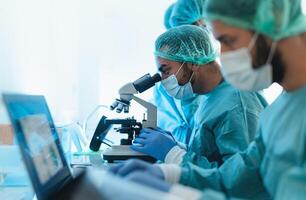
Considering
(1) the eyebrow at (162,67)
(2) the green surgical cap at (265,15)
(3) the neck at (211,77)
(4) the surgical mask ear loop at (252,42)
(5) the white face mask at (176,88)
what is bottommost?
(5) the white face mask at (176,88)

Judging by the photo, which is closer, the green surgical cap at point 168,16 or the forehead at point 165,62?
the forehead at point 165,62

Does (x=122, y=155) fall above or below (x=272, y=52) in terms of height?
below

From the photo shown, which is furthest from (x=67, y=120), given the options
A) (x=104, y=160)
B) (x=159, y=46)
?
(x=159, y=46)

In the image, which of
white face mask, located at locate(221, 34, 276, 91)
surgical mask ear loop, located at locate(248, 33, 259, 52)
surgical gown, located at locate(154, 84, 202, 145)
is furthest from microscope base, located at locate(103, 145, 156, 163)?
surgical mask ear loop, located at locate(248, 33, 259, 52)

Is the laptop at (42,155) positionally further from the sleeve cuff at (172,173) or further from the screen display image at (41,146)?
the sleeve cuff at (172,173)

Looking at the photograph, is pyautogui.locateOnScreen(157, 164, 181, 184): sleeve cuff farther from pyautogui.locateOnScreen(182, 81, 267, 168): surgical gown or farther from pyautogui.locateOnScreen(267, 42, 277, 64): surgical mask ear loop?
pyautogui.locateOnScreen(267, 42, 277, 64): surgical mask ear loop

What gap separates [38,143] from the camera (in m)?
0.83

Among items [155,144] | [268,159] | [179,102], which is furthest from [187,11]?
[268,159]

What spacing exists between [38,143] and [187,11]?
130cm

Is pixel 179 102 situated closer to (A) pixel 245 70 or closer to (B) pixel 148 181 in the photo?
(A) pixel 245 70

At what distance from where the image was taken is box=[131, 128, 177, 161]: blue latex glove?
52.7 inches

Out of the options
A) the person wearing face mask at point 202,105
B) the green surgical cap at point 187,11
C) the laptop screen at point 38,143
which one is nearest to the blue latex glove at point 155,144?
the person wearing face mask at point 202,105

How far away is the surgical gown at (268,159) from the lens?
789mm

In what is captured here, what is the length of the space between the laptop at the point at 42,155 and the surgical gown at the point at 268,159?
34 centimetres
